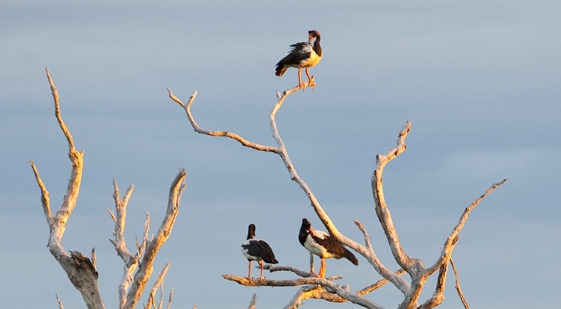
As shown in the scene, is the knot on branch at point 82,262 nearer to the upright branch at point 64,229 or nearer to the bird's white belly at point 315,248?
the upright branch at point 64,229

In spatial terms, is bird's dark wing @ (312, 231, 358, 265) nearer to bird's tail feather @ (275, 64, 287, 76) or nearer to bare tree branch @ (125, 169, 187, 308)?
bird's tail feather @ (275, 64, 287, 76)

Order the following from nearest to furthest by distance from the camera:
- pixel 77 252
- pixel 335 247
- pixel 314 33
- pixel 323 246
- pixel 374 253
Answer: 1. pixel 77 252
2. pixel 374 253
3. pixel 335 247
4. pixel 323 246
5. pixel 314 33

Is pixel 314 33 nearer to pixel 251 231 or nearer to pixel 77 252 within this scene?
pixel 251 231

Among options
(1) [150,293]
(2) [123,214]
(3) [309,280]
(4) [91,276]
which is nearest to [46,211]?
(4) [91,276]

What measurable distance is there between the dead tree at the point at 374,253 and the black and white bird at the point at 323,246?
1.16 m

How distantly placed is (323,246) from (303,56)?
13.3ft

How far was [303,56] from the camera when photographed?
77.9 ft

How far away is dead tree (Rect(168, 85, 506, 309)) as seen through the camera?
16.1 meters

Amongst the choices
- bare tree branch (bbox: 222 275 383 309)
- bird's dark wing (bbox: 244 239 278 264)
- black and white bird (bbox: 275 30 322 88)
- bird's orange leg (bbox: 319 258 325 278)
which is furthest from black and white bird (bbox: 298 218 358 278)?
black and white bird (bbox: 275 30 322 88)

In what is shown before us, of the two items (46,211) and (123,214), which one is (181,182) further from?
(123,214)

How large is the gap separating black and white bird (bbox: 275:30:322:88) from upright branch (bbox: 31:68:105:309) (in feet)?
32.4

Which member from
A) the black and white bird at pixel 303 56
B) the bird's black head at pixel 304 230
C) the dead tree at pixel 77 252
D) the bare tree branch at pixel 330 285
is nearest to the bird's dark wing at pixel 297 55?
the black and white bird at pixel 303 56

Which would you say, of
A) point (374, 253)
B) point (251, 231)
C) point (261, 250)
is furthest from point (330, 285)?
point (251, 231)

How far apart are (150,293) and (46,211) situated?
4872 mm
